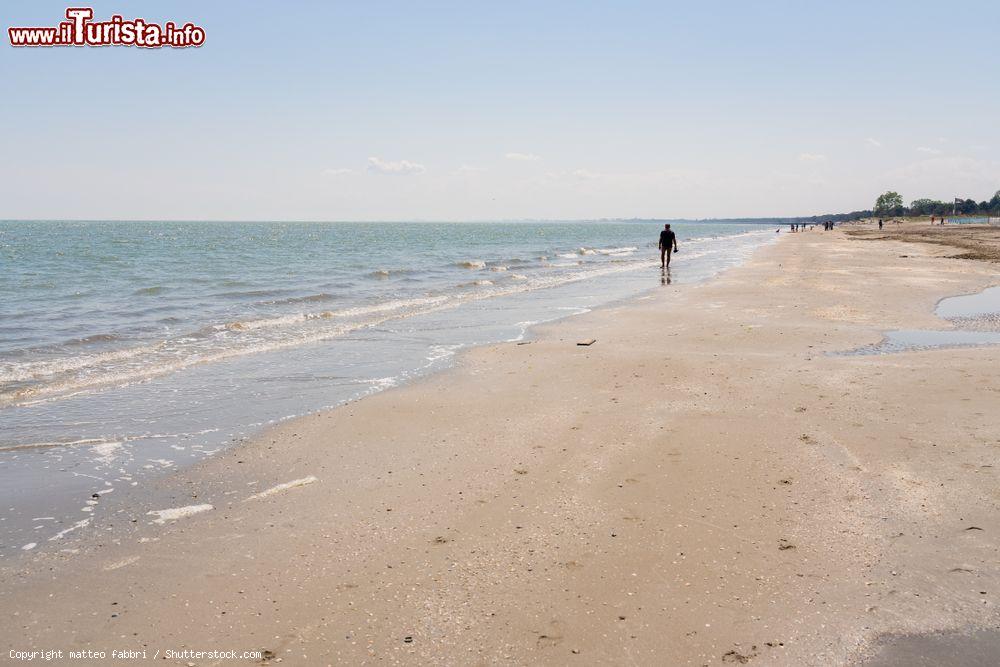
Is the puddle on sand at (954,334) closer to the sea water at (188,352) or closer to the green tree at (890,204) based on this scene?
the sea water at (188,352)

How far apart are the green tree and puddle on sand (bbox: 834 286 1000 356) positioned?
563 feet

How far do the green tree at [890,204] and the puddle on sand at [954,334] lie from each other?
563 ft

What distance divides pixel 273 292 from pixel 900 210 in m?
177

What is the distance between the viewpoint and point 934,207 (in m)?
152

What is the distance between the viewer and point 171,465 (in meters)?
6.97

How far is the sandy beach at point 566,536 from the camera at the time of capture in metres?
3.88

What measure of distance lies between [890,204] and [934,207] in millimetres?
13118

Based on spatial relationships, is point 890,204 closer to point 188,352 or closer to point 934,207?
point 934,207

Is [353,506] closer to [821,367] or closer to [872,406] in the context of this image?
[872,406]

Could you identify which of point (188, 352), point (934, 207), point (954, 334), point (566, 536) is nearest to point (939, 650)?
point (566, 536)

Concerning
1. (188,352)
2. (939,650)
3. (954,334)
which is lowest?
Answer: (939,650)

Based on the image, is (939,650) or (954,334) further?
(954,334)

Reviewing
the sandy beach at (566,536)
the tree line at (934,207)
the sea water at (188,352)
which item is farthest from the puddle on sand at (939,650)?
the tree line at (934,207)

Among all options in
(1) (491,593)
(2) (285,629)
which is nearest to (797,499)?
(1) (491,593)
